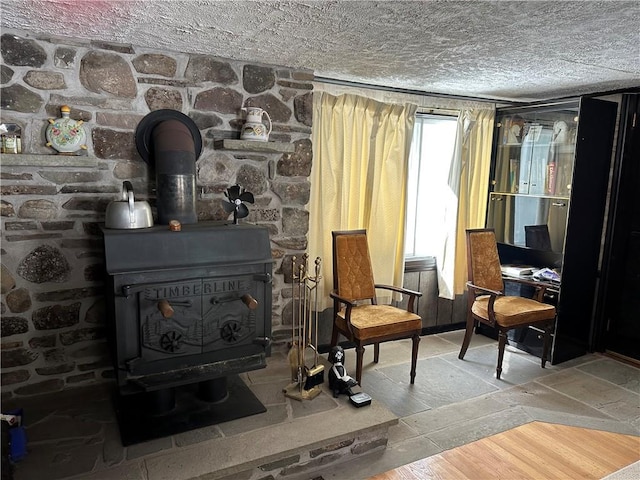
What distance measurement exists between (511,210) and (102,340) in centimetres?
328

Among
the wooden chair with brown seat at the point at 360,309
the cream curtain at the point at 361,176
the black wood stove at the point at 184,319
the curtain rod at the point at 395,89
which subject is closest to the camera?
the black wood stove at the point at 184,319

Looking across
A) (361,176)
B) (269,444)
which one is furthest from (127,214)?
(361,176)

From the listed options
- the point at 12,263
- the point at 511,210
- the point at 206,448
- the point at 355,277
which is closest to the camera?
the point at 206,448

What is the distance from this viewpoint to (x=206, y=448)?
6.79 feet

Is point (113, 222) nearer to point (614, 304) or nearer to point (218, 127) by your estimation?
point (218, 127)

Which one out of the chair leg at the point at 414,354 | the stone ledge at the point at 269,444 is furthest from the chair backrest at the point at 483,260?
the stone ledge at the point at 269,444

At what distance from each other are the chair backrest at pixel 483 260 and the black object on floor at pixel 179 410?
78.9 inches

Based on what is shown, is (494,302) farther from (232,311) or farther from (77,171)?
(77,171)

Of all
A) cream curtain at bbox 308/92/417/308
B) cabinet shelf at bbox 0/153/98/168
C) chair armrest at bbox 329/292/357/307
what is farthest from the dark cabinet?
cabinet shelf at bbox 0/153/98/168

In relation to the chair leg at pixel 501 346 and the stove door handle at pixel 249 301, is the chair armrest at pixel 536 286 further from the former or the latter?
the stove door handle at pixel 249 301

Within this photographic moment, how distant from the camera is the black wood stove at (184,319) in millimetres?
2068

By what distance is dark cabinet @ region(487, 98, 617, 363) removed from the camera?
3.41 meters

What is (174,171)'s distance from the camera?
2.33 metres

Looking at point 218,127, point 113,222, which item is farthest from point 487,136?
point 113,222
